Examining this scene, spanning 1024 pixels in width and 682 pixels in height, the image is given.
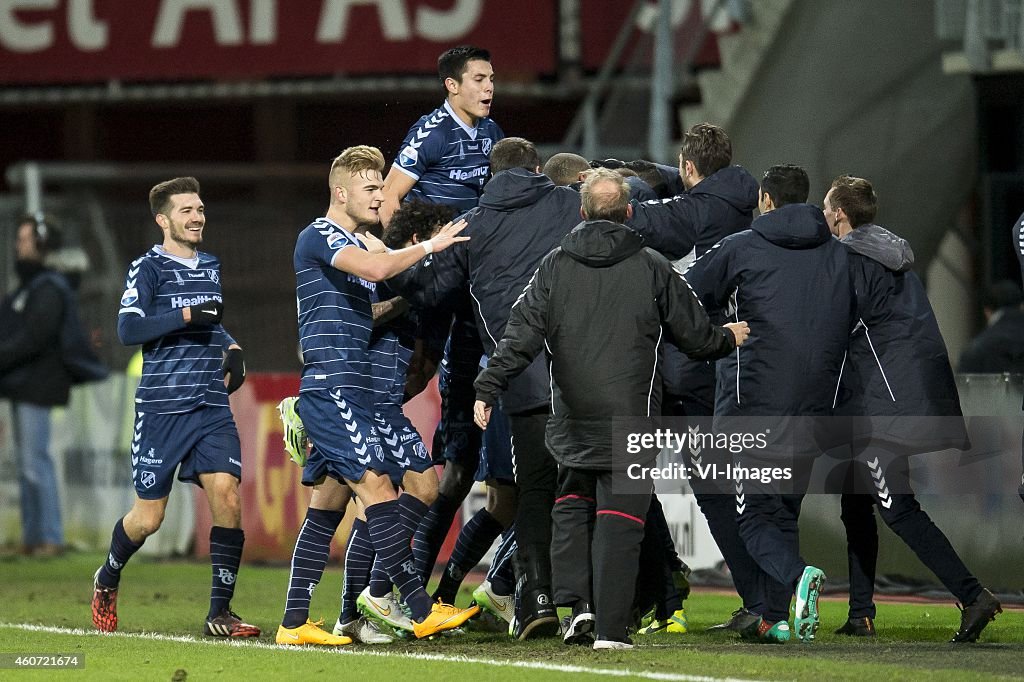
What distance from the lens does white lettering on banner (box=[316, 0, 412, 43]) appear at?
20.0 meters

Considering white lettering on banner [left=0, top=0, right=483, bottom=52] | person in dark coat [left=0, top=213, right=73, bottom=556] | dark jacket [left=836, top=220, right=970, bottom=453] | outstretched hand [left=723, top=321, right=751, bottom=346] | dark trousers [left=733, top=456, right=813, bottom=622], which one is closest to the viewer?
outstretched hand [left=723, top=321, right=751, bottom=346]

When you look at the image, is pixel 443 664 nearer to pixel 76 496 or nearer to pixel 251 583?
pixel 251 583

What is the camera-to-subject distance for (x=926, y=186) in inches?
593

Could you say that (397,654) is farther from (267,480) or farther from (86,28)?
(86,28)

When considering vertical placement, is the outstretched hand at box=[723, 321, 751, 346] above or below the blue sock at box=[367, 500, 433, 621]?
above

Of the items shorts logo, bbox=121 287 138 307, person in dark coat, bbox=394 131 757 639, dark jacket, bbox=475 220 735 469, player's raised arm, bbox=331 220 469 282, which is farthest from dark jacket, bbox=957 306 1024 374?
shorts logo, bbox=121 287 138 307

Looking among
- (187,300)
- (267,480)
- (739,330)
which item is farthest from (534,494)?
(267,480)

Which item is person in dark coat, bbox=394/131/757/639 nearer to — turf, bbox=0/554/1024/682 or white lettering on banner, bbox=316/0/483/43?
turf, bbox=0/554/1024/682

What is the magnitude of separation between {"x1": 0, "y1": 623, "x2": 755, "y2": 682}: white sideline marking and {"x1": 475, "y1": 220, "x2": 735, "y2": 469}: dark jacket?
0.93 meters

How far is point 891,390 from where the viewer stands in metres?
8.92

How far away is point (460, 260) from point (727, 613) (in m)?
2.88

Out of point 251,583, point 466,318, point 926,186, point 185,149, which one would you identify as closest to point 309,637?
point 466,318

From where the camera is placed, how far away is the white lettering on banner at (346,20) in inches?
786

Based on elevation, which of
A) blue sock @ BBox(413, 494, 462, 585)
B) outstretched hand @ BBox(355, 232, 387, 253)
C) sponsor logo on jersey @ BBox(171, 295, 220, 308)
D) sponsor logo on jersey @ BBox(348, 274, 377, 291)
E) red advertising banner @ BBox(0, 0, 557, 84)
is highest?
red advertising banner @ BBox(0, 0, 557, 84)
